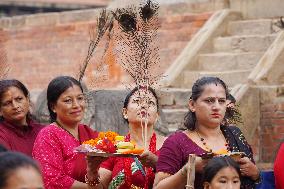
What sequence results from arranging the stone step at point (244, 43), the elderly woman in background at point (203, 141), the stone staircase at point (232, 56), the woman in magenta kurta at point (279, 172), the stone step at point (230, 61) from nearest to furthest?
the elderly woman in background at point (203, 141) → the woman in magenta kurta at point (279, 172) → the stone staircase at point (232, 56) → the stone step at point (230, 61) → the stone step at point (244, 43)

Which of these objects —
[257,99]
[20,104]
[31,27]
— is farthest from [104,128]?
[31,27]

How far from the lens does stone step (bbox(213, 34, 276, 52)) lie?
12805 mm

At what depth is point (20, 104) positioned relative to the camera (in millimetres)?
7082

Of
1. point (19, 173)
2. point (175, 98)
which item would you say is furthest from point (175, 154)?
point (175, 98)

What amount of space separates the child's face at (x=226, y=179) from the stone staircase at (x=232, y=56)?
5866 mm

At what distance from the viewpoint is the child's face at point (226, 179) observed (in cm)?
588

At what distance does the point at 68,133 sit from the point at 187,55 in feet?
21.4

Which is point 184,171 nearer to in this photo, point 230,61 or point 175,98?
point 175,98

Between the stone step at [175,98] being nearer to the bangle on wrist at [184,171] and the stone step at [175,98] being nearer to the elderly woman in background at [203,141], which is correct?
the elderly woman in background at [203,141]

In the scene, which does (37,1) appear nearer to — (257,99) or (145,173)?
(257,99)

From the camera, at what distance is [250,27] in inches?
527

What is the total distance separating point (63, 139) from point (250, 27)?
711cm

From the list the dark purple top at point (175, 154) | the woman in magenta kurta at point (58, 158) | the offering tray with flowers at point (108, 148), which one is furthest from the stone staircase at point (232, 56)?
the dark purple top at point (175, 154)

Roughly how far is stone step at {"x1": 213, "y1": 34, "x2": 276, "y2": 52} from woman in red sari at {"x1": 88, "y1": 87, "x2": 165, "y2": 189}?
6.23 meters
